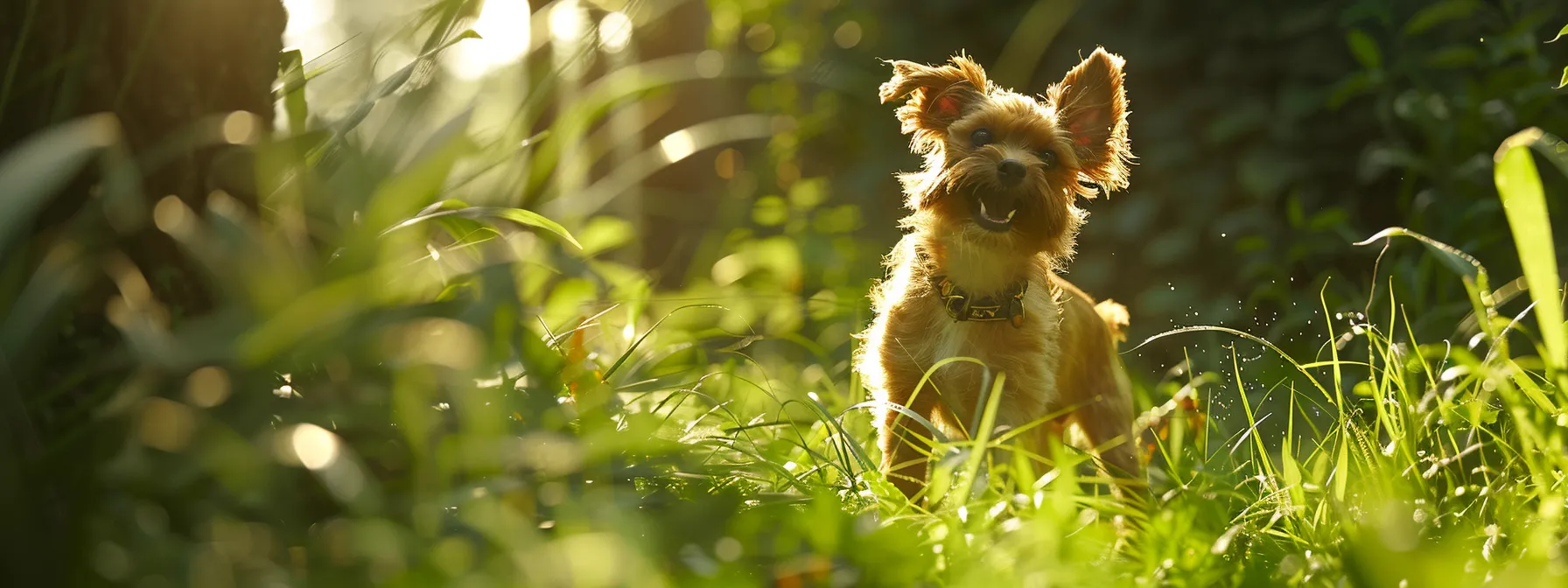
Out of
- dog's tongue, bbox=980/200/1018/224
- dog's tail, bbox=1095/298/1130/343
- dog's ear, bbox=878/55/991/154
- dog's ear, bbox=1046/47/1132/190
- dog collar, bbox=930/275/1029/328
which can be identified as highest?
dog's ear, bbox=878/55/991/154

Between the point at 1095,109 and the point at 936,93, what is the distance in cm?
50

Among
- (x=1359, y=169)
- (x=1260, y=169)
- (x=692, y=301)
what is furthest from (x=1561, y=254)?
(x=692, y=301)

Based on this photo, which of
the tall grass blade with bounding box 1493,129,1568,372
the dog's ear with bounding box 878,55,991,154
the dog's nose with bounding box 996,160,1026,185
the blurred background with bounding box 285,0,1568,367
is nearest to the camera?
the tall grass blade with bounding box 1493,129,1568,372

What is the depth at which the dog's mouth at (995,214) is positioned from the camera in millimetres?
3277

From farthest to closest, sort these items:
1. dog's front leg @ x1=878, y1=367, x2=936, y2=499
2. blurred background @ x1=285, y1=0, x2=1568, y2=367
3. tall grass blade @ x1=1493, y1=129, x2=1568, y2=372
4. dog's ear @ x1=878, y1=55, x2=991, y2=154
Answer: blurred background @ x1=285, y1=0, x2=1568, y2=367, dog's ear @ x1=878, y1=55, x2=991, y2=154, dog's front leg @ x1=878, y1=367, x2=936, y2=499, tall grass blade @ x1=1493, y1=129, x2=1568, y2=372

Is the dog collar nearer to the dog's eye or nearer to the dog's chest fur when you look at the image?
the dog's chest fur

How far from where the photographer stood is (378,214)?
165 centimetres

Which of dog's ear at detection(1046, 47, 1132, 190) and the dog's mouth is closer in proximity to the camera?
the dog's mouth

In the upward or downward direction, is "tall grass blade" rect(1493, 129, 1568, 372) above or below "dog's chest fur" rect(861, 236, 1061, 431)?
below

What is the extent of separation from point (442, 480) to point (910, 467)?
1667 millimetres

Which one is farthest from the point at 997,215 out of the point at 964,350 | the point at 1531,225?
the point at 1531,225

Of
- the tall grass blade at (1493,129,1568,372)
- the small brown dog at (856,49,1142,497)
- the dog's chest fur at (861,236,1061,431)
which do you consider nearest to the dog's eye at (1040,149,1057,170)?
the small brown dog at (856,49,1142,497)

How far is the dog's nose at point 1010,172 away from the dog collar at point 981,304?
337 mm

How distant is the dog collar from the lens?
3.27 meters
